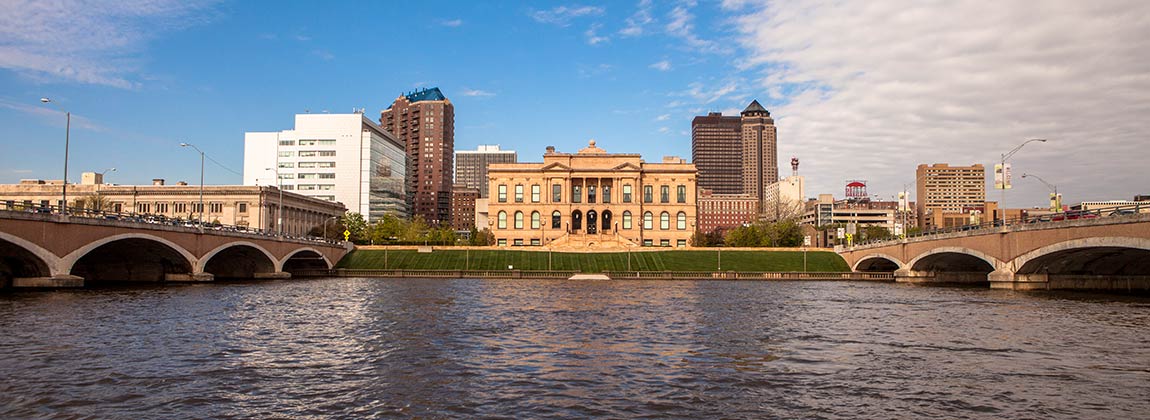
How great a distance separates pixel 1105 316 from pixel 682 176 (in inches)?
4445

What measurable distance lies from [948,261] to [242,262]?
8886cm

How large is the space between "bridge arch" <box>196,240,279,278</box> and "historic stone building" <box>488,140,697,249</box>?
6261cm

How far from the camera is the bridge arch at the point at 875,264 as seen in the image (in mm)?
106438

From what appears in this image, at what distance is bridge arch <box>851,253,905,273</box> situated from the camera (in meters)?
106

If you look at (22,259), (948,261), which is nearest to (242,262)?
(22,259)

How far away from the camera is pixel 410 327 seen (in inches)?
1608

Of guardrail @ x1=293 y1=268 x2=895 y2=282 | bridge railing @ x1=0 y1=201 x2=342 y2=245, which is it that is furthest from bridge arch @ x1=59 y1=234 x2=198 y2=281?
guardrail @ x1=293 y1=268 x2=895 y2=282

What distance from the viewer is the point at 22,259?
58.3 metres

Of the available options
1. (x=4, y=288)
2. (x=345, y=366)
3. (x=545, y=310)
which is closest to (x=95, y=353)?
(x=345, y=366)

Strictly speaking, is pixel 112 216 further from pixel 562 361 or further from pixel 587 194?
pixel 587 194

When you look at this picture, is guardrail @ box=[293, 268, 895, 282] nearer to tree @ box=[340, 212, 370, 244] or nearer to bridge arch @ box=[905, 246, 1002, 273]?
bridge arch @ box=[905, 246, 1002, 273]

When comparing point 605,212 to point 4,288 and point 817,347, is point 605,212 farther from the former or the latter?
→ point 817,347

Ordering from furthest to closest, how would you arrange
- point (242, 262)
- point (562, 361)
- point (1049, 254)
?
point (242, 262), point (1049, 254), point (562, 361)

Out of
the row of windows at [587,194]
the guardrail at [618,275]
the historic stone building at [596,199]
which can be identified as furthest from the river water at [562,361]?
the row of windows at [587,194]
